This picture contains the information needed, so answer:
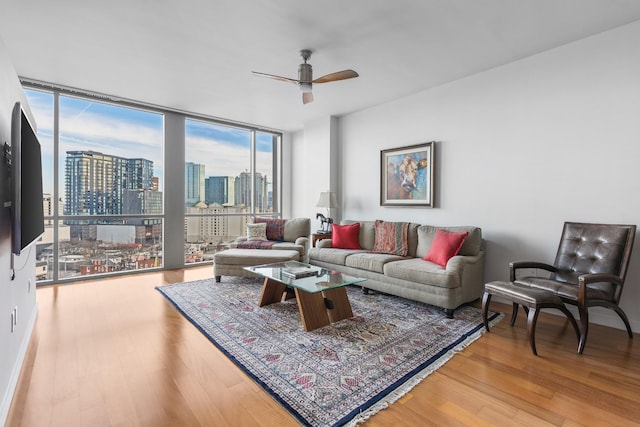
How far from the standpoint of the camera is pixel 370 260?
3955mm

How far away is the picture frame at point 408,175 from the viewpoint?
446 cm

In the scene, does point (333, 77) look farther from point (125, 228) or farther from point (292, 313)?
point (125, 228)

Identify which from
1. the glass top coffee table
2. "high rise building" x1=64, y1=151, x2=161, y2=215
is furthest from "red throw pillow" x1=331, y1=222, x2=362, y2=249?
"high rise building" x1=64, y1=151, x2=161, y2=215

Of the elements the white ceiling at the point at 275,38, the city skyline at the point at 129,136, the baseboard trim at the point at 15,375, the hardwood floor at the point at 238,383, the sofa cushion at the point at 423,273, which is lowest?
the hardwood floor at the point at 238,383

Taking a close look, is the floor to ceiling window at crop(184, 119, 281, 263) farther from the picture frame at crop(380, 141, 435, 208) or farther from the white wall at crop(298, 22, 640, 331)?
the white wall at crop(298, 22, 640, 331)

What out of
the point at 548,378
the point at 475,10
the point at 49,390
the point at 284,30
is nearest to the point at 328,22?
the point at 284,30

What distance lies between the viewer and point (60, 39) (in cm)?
312

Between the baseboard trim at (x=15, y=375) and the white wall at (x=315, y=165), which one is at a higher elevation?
the white wall at (x=315, y=165)

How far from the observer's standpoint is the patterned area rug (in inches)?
75.0

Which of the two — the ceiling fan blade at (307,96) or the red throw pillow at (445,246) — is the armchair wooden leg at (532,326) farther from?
the ceiling fan blade at (307,96)

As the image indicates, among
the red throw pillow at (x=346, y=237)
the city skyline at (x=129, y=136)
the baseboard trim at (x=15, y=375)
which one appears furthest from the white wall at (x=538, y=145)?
the baseboard trim at (x=15, y=375)

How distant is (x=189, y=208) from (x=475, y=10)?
16.3 feet

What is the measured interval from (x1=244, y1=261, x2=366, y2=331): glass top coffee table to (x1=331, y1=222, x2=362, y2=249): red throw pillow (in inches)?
48.1

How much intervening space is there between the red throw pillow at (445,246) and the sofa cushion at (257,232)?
2.70 metres
